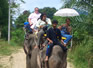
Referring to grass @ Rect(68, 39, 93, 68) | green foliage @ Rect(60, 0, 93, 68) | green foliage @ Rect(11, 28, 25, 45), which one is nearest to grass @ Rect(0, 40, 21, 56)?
green foliage @ Rect(11, 28, 25, 45)

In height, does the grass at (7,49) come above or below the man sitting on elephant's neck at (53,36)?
below

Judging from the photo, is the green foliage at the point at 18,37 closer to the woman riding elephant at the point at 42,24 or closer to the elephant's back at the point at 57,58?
the woman riding elephant at the point at 42,24

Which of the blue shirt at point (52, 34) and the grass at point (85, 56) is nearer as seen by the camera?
the blue shirt at point (52, 34)

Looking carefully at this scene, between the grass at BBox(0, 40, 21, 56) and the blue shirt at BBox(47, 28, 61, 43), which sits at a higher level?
the blue shirt at BBox(47, 28, 61, 43)

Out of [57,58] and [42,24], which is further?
[42,24]

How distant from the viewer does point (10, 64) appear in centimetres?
1120

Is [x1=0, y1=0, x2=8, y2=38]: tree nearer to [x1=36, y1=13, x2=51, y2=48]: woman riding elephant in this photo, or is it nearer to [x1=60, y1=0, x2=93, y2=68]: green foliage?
[x1=60, y1=0, x2=93, y2=68]: green foliage

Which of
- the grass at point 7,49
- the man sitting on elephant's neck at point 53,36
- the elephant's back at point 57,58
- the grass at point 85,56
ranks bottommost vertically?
the grass at point 7,49

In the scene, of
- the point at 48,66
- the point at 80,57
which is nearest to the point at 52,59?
the point at 48,66

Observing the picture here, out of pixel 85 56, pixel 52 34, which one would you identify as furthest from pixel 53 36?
pixel 85 56

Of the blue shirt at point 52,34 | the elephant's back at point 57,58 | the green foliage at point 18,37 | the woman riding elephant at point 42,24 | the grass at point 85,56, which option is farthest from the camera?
the green foliage at point 18,37

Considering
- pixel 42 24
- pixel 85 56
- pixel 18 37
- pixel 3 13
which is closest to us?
pixel 42 24

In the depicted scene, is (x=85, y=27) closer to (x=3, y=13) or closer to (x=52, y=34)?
(x=52, y=34)

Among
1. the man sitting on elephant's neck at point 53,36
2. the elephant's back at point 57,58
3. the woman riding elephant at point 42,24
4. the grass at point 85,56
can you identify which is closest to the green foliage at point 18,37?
the grass at point 85,56
